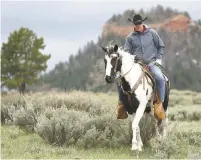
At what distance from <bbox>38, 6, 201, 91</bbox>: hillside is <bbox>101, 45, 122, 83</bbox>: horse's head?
206 ft

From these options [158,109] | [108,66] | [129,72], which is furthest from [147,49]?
[108,66]

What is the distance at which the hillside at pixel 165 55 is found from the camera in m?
81.6

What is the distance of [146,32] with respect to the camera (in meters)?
9.93

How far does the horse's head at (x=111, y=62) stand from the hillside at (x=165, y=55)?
206ft

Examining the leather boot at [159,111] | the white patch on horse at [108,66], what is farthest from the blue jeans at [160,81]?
the white patch on horse at [108,66]

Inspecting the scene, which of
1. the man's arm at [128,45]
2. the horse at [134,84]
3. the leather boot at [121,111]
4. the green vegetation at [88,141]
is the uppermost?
the man's arm at [128,45]

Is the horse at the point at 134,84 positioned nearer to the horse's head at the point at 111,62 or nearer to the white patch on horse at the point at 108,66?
the horse's head at the point at 111,62

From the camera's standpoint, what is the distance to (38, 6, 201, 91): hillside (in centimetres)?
8156

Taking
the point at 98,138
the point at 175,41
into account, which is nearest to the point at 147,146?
the point at 98,138

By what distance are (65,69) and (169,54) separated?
23800mm

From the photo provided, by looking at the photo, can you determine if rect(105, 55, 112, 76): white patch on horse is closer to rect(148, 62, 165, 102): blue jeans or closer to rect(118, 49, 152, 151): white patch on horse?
rect(118, 49, 152, 151): white patch on horse

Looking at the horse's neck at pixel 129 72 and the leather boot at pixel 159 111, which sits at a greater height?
the horse's neck at pixel 129 72

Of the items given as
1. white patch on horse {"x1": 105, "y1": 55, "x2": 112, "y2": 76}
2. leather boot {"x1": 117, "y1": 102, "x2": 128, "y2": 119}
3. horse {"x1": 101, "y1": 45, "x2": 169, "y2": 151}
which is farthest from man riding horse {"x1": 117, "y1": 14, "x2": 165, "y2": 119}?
white patch on horse {"x1": 105, "y1": 55, "x2": 112, "y2": 76}

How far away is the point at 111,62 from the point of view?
865 cm
